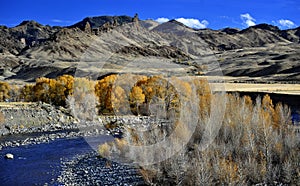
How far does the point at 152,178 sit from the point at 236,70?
106889 mm

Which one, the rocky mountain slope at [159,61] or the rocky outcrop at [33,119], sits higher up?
the rocky mountain slope at [159,61]

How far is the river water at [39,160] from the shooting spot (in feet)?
67.4

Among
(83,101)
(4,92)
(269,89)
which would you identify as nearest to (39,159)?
(83,101)

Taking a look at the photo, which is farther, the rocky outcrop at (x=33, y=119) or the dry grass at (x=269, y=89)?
the dry grass at (x=269, y=89)

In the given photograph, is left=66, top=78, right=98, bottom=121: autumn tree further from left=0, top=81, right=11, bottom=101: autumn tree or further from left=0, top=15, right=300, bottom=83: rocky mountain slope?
left=0, top=15, right=300, bottom=83: rocky mountain slope

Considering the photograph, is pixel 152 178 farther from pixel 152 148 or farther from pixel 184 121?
pixel 184 121

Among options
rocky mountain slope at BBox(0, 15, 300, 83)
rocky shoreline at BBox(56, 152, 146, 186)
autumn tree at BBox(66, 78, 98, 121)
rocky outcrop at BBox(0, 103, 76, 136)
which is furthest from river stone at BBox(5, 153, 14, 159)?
rocky mountain slope at BBox(0, 15, 300, 83)

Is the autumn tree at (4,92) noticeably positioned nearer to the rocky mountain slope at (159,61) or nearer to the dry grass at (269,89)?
the dry grass at (269,89)

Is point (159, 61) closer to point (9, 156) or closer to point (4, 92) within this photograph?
point (4, 92)

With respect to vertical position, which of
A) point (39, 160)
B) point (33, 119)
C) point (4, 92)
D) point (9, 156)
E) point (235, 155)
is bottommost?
point (39, 160)

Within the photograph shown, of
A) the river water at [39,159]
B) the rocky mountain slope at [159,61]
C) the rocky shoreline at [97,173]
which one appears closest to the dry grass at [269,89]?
the river water at [39,159]

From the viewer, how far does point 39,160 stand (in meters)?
25.1

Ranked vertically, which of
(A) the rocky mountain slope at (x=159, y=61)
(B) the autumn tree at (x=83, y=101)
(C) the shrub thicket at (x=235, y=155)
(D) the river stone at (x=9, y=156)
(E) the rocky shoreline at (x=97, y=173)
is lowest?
(E) the rocky shoreline at (x=97, y=173)

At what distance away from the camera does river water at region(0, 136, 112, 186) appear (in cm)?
2053
